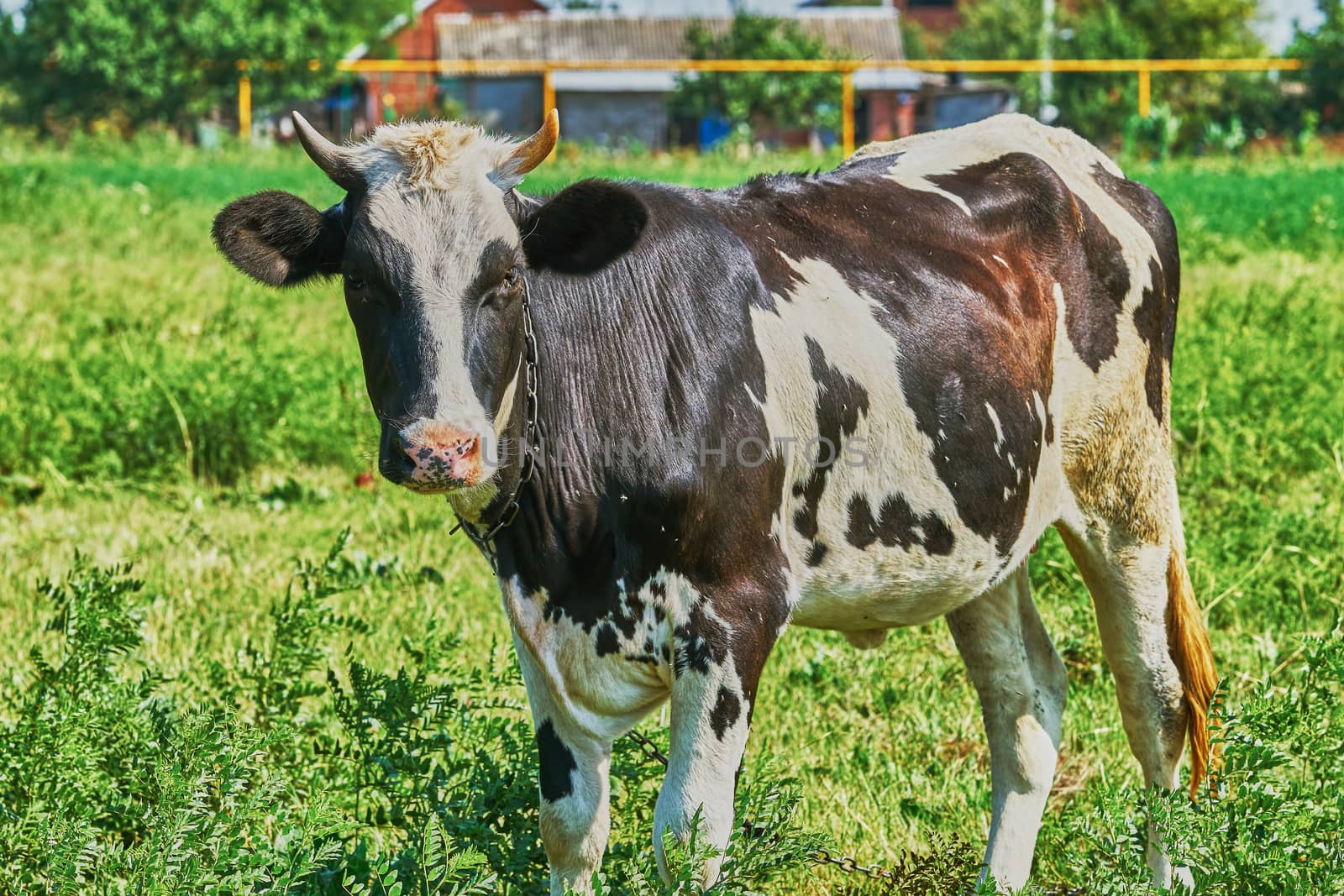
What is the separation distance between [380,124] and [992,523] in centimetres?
185

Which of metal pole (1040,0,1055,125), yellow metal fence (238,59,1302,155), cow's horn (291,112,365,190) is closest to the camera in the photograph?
cow's horn (291,112,365,190)

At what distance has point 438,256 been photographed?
3.06 m

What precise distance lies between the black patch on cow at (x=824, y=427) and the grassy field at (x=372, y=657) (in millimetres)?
614

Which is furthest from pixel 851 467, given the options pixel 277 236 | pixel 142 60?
pixel 142 60

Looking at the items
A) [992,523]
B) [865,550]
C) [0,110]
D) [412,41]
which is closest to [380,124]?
→ [865,550]

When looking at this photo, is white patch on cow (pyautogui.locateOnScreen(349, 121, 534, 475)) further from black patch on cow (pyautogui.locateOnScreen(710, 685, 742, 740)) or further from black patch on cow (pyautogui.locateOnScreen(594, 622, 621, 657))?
black patch on cow (pyautogui.locateOnScreen(710, 685, 742, 740))

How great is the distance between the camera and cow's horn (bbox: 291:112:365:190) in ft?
10.6

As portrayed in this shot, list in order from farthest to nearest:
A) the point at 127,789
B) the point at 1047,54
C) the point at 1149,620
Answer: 1. the point at 1047,54
2. the point at 1149,620
3. the point at 127,789

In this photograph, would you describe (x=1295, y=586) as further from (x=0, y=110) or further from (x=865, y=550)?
(x=0, y=110)

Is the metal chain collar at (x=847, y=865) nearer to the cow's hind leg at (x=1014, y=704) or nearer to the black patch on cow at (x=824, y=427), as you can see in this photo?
the cow's hind leg at (x=1014, y=704)

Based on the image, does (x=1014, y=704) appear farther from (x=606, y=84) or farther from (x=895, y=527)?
(x=606, y=84)

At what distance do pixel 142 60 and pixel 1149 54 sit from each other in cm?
2730

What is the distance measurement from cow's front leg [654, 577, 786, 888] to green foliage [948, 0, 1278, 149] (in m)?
25.7

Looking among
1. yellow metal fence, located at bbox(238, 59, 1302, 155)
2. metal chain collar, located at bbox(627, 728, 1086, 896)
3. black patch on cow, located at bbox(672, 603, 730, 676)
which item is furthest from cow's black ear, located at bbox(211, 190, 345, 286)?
yellow metal fence, located at bbox(238, 59, 1302, 155)
